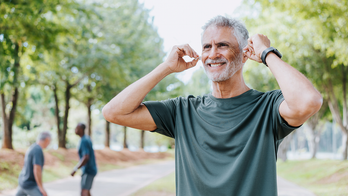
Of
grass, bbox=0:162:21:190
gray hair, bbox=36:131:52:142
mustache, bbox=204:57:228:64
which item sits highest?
mustache, bbox=204:57:228:64

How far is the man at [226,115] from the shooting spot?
1.98m

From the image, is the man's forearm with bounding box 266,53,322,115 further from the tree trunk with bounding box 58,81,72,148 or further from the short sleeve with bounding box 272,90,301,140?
the tree trunk with bounding box 58,81,72,148

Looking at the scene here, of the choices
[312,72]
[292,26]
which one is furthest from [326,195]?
[312,72]

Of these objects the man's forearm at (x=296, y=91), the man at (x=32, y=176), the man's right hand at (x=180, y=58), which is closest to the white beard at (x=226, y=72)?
the man's right hand at (x=180, y=58)

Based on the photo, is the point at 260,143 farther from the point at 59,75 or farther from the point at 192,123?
the point at 59,75

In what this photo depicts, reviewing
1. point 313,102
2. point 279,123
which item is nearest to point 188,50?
point 279,123

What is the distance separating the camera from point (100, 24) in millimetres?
18328

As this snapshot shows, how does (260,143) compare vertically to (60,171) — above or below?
above

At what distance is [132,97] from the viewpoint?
2377mm

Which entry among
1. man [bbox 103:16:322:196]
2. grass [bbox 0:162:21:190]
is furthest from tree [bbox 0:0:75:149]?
man [bbox 103:16:322:196]

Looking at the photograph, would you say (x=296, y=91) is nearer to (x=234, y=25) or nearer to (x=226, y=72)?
(x=226, y=72)

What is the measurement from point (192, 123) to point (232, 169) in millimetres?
453

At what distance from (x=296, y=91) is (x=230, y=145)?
20.2 inches

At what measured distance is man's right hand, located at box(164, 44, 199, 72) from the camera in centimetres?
250
